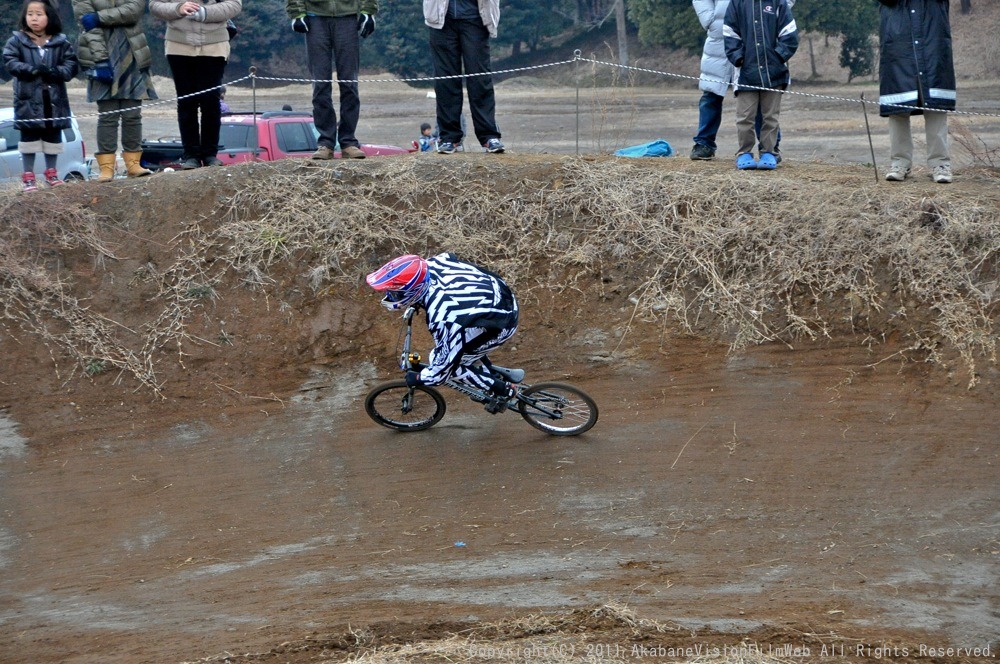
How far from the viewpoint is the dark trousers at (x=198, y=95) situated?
10953 millimetres

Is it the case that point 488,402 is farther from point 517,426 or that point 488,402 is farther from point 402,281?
point 402,281

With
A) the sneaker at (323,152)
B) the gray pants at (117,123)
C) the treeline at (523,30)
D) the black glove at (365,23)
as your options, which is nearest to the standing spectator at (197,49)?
the gray pants at (117,123)

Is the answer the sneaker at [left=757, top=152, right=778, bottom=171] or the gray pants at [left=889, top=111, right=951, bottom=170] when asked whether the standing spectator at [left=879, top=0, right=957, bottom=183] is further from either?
the sneaker at [left=757, top=152, right=778, bottom=171]

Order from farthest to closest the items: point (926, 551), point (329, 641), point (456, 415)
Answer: point (456, 415)
point (926, 551)
point (329, 641)

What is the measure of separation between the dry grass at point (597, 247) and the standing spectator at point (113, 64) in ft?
3.71

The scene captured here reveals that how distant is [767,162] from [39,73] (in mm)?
8409

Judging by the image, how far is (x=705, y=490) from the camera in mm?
7844

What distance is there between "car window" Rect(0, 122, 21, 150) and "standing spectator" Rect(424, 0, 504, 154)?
850cm

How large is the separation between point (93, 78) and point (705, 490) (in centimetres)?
804

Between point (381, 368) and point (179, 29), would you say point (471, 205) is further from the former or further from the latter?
point (179, 29)

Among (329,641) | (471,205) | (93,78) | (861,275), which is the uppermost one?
(93,78)

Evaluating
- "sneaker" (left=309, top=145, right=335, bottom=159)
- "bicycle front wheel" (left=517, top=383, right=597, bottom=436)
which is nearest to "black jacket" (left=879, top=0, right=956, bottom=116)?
"bicycle front wheel" (left=517, top=383, right=597, bottom=436)

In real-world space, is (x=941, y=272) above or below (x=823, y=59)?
below

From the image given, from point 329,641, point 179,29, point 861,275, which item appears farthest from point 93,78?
point 861,275
